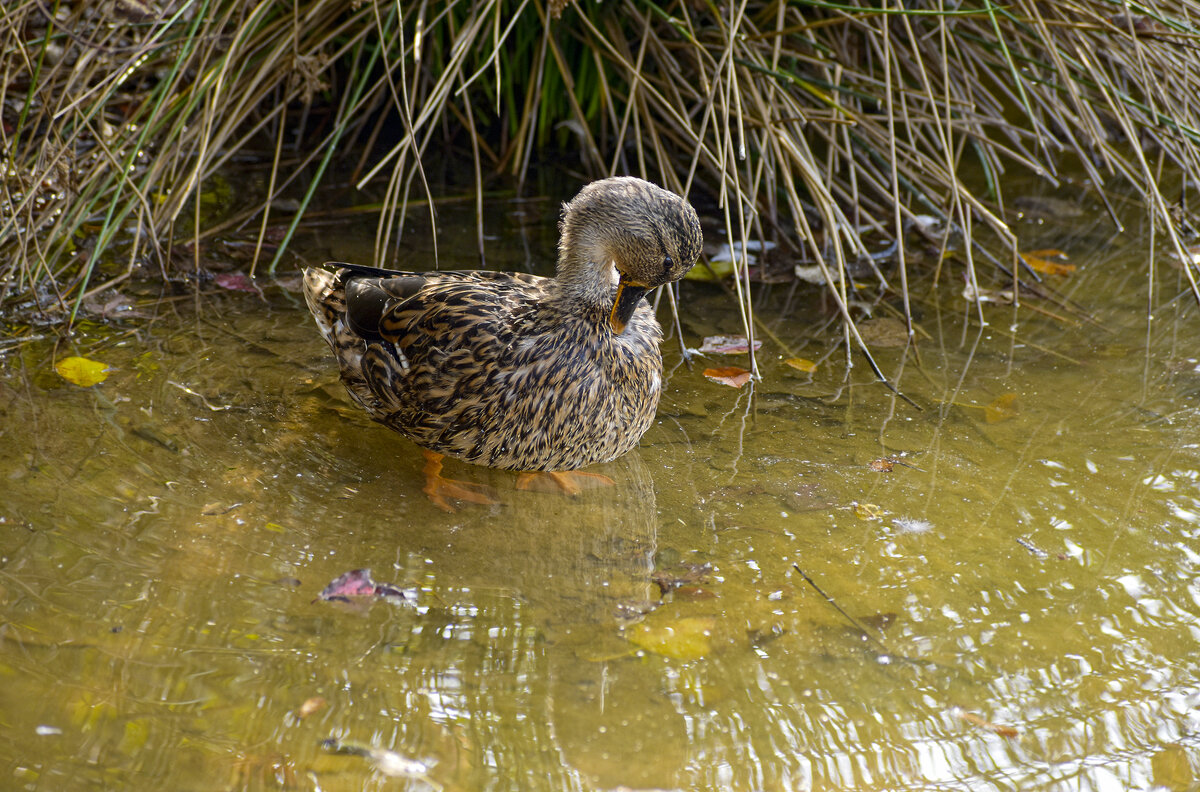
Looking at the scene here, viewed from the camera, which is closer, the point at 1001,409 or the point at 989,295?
the point at 1001,409

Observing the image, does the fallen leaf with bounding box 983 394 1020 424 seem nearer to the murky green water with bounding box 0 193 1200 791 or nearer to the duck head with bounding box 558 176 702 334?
the murky green water with bounding box 0 193 1200 791

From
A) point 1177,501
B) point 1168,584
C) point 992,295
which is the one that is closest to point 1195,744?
point 1168,584

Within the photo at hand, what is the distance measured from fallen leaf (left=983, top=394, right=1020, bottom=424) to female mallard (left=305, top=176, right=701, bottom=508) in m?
1.13

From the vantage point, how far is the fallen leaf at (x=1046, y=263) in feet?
14.1

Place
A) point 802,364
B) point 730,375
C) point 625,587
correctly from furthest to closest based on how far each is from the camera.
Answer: point 802,364 → point 730,375 → point 625,587

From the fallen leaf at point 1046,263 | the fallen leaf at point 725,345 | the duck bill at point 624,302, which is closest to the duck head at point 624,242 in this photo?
the duck bill at point 624,302

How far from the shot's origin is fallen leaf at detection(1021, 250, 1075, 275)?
14.1ft

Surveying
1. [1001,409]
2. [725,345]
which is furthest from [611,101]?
[1001,409]

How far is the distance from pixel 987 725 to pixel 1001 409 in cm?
148

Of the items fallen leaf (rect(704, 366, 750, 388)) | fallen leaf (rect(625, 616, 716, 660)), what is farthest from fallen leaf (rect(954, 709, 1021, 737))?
fallen leaf (rect(704, 366, 750, 388))

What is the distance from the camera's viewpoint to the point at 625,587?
8.07 feet

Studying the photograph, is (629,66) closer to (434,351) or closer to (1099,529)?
(434,351)

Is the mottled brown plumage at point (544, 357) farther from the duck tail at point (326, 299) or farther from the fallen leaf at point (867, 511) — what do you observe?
the fallen leaf at point (867, 511)

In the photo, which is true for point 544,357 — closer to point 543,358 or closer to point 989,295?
point 543,358
